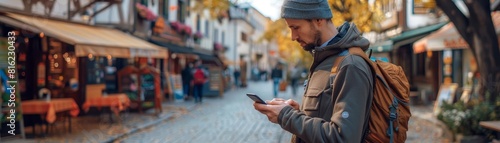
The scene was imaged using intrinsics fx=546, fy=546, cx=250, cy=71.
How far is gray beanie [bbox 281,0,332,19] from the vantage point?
2027 mm

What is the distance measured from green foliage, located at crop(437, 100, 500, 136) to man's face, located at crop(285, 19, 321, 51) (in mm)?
6885

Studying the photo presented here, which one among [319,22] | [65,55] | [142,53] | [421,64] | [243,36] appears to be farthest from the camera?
[243,36]

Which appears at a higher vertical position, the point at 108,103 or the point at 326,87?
the point at 326,87

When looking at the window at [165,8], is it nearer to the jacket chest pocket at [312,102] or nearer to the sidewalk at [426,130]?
the sidewalk at [426,130]

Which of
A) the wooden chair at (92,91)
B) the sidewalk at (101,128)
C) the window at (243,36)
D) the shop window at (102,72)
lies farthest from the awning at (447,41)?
the window at (243,36)

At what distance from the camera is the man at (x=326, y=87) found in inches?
71.9

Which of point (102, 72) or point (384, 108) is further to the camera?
point (102, 72)

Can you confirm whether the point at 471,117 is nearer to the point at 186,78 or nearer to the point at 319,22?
the point at 319,22

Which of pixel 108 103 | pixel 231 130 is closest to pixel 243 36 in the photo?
pixel 108 103

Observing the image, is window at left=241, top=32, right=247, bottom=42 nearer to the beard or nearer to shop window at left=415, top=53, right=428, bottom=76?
shop window at left=415, top=53, right=428, bottom=76

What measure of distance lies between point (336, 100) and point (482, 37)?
8.14m

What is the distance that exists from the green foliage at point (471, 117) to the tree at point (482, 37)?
16.2 inches

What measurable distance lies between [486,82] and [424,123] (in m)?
3.83

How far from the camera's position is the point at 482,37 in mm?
9141
